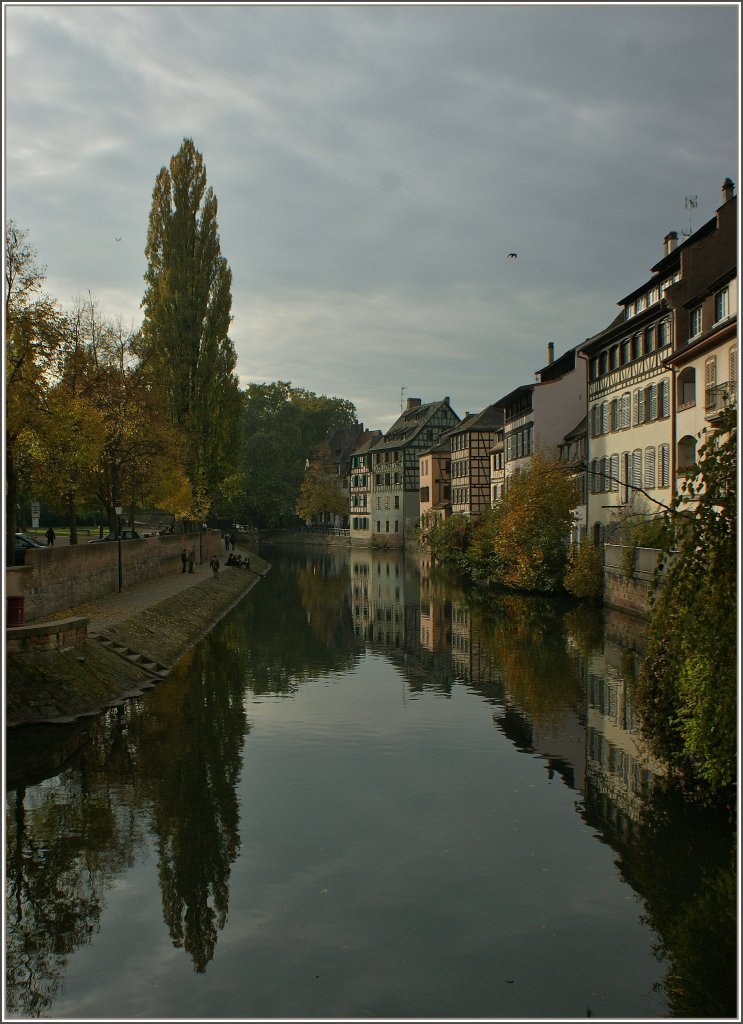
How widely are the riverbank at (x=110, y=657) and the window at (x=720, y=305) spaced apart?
68.6 feet

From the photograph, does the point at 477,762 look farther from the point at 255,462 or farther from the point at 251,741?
the point at 255,462

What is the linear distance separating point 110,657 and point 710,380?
70.5 ft

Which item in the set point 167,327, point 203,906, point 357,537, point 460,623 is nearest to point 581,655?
point 460,623

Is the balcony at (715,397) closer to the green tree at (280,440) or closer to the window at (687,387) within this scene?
the window at (687,387)

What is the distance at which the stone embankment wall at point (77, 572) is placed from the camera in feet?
80.1

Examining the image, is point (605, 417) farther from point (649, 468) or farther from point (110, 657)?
point (110, 657)

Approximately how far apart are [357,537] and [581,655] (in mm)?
78590

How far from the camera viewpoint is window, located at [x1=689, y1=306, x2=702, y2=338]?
33594 millimetres

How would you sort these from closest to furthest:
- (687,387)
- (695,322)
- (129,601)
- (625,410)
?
(129,601) < (695,322) < (687,387) < (625,410)

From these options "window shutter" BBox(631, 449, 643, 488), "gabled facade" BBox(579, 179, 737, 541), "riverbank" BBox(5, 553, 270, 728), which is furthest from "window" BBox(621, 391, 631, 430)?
"riverbank" BBox(5, 553, 270, 728)

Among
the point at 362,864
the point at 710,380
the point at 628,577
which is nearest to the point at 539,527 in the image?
the point at 628,577

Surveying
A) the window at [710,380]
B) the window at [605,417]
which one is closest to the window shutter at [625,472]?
the window at [605,417]

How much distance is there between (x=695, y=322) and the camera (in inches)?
1352

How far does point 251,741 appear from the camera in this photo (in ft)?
61.2
